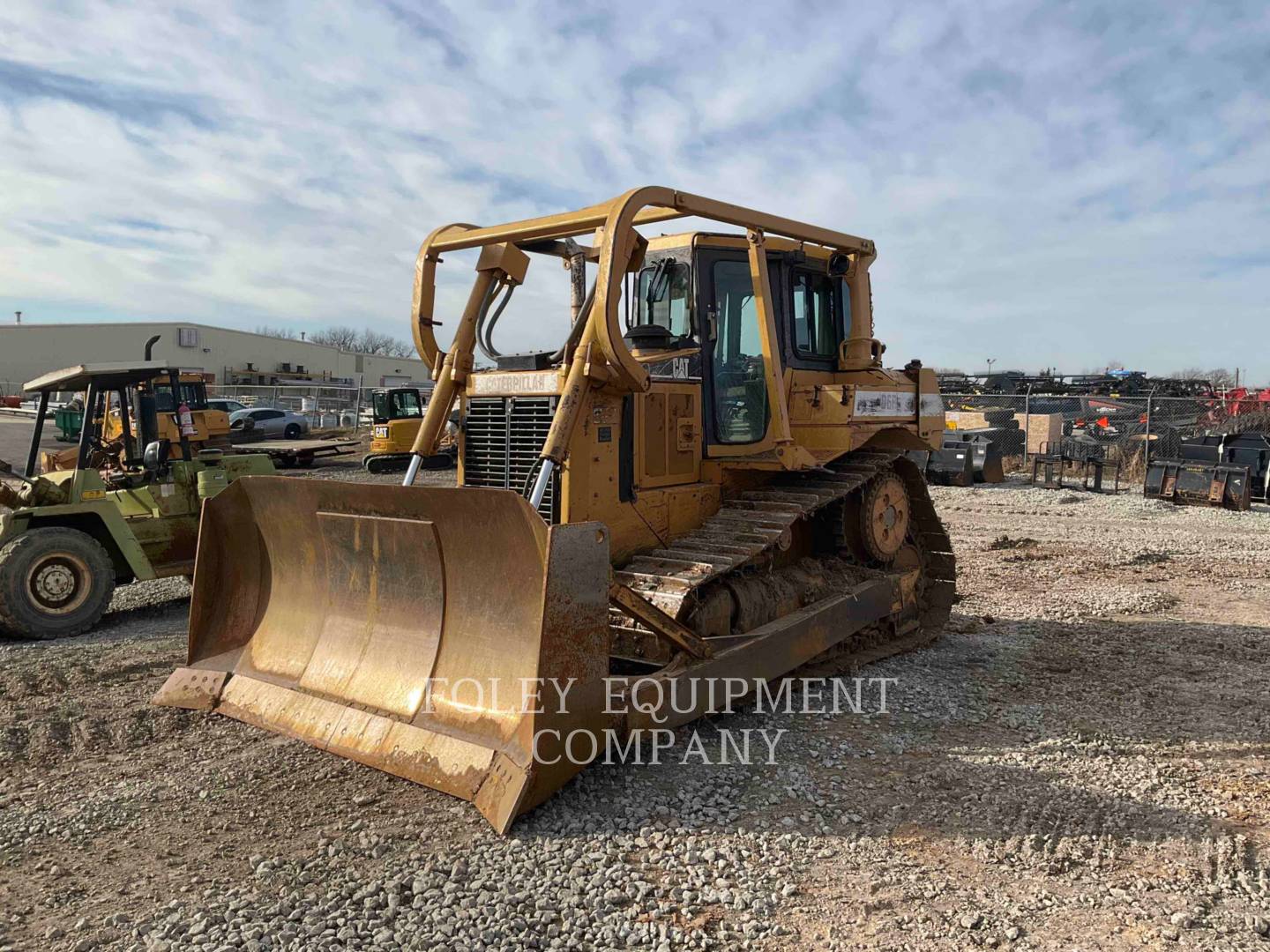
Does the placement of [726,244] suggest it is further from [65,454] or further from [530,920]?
[65,454]

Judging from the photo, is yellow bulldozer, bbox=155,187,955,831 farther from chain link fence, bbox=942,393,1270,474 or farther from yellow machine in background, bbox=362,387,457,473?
chain link fence, bbox=942,393,1270,474

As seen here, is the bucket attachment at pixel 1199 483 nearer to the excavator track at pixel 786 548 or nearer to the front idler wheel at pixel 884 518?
the excavator track at pixel 786 548

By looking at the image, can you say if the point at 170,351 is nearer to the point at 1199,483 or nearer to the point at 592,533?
the point at 1199,483

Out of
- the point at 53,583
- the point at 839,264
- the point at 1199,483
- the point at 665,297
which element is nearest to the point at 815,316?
the point at 839,264

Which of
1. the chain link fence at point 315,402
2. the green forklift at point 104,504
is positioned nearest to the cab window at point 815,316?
the green forklift at point 104,504

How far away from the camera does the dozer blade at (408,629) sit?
154 inches

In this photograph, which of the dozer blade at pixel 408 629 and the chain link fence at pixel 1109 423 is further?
the chain link fence at pixel 1109 423

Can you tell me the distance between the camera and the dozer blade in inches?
154

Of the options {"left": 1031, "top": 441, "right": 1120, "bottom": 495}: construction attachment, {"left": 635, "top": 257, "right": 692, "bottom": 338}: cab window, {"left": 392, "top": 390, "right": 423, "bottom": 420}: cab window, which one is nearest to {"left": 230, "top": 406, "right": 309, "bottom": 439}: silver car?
{"left": 392, "top": 390, "right": 423, "bottom": 420}: cab window

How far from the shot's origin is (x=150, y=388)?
909 centimetres

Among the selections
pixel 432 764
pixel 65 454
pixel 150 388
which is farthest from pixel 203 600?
pixel 65 454

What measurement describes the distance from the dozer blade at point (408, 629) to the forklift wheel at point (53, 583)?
2.82 meters

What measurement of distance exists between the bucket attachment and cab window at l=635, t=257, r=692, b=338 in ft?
41.6

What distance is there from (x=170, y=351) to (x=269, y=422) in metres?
30.0
